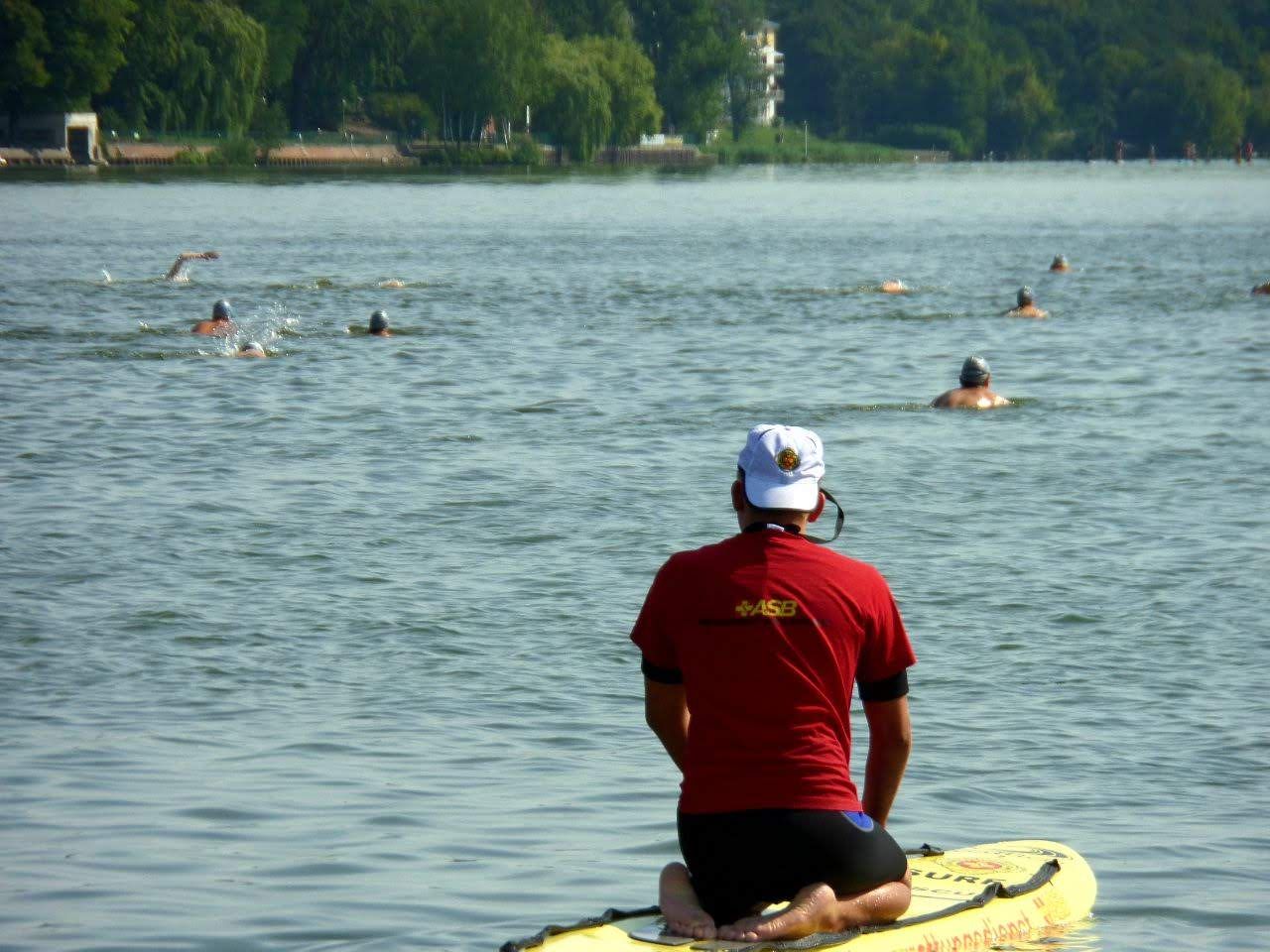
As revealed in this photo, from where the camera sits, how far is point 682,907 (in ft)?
22.7

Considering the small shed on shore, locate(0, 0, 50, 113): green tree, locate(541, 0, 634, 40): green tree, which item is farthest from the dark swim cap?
locate(541, 0, 634, 40): green tree

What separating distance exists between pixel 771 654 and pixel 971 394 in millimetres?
20609

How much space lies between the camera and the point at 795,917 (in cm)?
670

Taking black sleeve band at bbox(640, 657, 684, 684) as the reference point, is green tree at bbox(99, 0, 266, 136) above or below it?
above

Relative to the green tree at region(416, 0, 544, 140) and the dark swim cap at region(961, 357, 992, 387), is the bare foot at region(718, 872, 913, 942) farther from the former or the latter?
the green tree at region(416, 0, 544, 140)

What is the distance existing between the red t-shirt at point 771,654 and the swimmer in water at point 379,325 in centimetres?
3004

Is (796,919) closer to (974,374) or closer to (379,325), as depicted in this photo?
(974,374)

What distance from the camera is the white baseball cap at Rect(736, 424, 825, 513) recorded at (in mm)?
6672

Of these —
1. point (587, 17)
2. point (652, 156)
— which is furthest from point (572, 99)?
point (652, 156)

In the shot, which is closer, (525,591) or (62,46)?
(525,591)

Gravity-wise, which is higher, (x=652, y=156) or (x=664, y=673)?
(x=652, y=156)

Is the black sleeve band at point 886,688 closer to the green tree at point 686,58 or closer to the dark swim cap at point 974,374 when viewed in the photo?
the dark swim cap at point 974,374

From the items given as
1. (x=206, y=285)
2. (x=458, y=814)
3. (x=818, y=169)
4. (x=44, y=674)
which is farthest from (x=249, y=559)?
(x=818, y=169)

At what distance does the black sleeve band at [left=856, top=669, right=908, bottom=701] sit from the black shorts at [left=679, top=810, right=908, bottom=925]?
0.39 m
